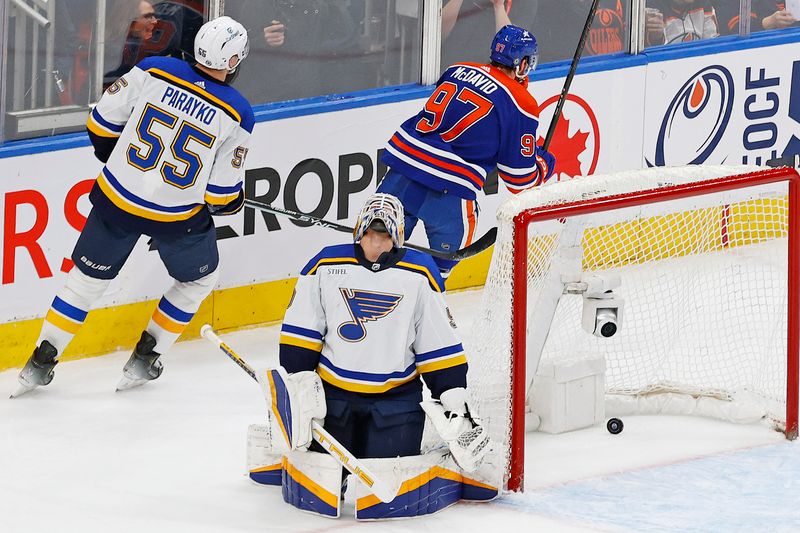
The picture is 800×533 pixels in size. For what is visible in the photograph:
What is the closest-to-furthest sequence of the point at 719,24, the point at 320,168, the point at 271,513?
the point at 271,513, the point at 320,168, the point at 719,24

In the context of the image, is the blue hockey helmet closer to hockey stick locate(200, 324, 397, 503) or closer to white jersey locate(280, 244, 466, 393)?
white jersey locate(280, 244, 466, 393)

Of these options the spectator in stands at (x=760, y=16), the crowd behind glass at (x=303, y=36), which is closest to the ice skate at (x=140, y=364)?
the crowd behind glass at (x=303, y=36)

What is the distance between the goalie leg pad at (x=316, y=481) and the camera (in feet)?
14.6

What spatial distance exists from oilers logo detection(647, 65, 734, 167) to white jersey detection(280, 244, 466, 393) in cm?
307

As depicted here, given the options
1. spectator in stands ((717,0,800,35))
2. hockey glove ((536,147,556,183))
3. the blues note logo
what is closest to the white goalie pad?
the blues note logo

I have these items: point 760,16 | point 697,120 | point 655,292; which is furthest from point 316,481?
point 760,16

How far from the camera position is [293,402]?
440 centimetres

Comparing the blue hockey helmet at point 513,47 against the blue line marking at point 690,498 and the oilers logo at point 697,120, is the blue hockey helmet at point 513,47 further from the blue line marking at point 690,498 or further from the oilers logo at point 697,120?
the oilers logo at point 697,120

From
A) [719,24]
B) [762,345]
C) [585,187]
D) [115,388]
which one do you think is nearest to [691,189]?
[585,187]

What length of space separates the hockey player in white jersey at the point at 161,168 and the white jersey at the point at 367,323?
994 mm

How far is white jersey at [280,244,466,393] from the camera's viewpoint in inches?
175

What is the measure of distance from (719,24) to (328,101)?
6.68 ft

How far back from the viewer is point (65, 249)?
5.77m

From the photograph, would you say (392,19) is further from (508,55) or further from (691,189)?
(691,189)
